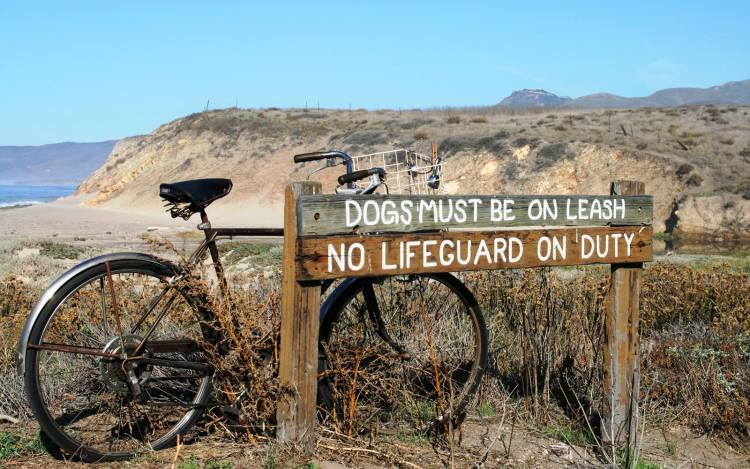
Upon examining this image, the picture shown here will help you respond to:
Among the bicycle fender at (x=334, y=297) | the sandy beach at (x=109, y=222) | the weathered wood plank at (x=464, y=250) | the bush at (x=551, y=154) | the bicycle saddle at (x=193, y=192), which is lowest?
the sandy beach at (x=109, y=222)

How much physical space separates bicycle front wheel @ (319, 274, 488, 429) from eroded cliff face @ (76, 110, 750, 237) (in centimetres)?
2030

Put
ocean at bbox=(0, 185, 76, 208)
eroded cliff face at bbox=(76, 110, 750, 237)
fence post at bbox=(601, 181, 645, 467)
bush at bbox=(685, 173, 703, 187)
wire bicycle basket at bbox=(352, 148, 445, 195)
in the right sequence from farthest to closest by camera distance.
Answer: ocean at bbox=(0, 185, 76, 208), eroded cliff face at bbox=(76, 110, 750, 237), bush at bbox=(685, 173, 703, 187), wire bicycle basket at bbox=(352, 148, 445, 195), fence post at bbox=(601, 181, 645, 467)

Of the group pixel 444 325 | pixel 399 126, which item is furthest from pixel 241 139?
pixel 444 325

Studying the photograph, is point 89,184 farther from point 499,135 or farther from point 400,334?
point 400,334

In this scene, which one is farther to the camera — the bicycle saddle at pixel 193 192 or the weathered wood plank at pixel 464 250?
the bicycle saddle at pixel 193 192

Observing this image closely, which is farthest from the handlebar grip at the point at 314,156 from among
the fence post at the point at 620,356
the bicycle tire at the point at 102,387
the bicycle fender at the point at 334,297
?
the fence post at the point at 620,356

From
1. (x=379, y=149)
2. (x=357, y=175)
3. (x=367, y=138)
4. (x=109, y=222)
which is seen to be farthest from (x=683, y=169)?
(x=357, y=175)

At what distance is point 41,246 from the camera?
1750 centimetres

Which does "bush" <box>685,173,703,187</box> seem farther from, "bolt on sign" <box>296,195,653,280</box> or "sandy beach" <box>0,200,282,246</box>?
"bolt on sign" <box>296,195,653,280</box>

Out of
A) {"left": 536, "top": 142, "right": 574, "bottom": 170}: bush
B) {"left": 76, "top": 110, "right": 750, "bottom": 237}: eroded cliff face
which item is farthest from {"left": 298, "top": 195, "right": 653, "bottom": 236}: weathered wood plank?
{"left": 536, "top": 142, "right": 574, "bottom": 170}: bush

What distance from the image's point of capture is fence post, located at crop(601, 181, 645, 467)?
14.1 ft

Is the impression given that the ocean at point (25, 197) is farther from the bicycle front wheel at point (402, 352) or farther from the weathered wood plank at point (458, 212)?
the weathered wood plank at point (458, 212)

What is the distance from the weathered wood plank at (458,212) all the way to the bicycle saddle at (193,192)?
2.52 feet

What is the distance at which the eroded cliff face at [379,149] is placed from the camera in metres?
27.6
